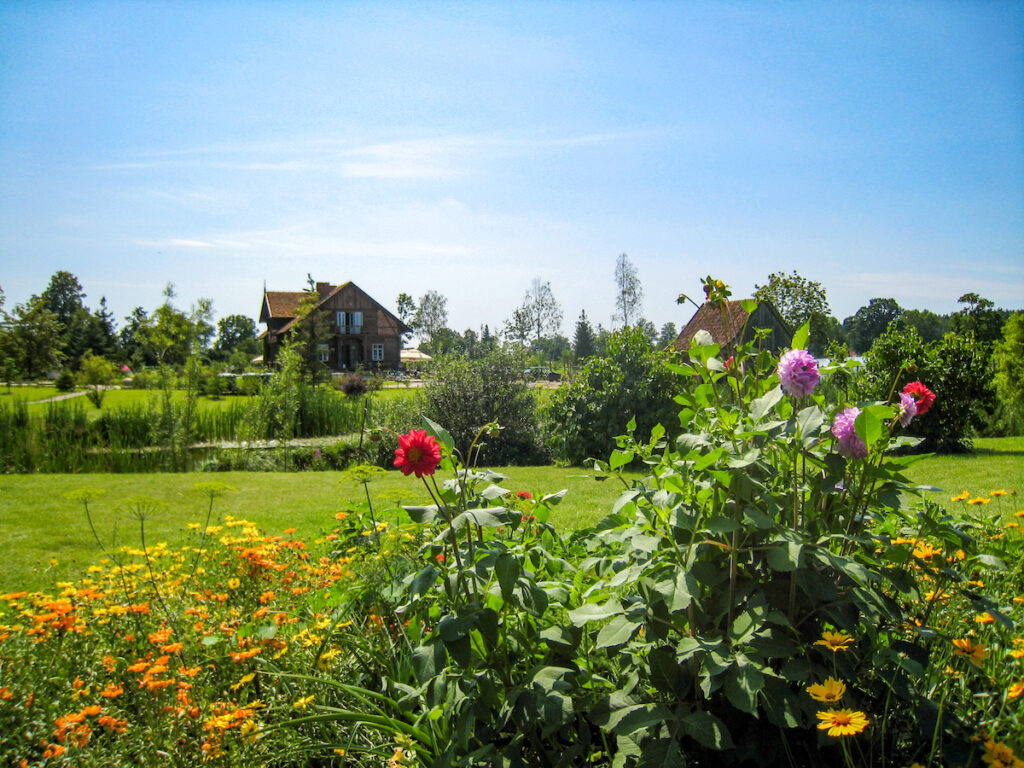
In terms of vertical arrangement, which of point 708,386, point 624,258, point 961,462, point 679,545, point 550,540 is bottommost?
point 961,462

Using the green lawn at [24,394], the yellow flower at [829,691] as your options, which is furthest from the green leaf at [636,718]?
the green lawn at [24,394]

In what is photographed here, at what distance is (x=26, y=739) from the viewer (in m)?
1.84

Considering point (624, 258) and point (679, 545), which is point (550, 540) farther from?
point (624, 258)

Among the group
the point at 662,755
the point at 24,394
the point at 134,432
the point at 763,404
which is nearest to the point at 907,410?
the point at 763,404

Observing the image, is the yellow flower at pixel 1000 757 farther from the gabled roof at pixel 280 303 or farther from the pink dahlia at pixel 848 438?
the gabled roof at pixel 280 303

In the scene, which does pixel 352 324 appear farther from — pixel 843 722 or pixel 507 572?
pixel 843 722

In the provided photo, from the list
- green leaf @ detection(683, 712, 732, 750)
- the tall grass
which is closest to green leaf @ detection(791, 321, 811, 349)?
green leaf @ detection(683, 712, 732, 750)

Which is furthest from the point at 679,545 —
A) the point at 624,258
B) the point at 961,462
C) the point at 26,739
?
the point at 624,258

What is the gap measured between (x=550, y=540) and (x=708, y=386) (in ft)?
2.71

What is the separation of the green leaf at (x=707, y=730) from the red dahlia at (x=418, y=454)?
0.83m

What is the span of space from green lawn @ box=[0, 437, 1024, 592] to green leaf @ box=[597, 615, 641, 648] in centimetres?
128

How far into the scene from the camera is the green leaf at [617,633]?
1.34m

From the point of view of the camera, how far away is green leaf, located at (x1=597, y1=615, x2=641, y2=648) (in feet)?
4.39

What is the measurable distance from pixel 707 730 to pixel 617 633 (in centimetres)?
26
